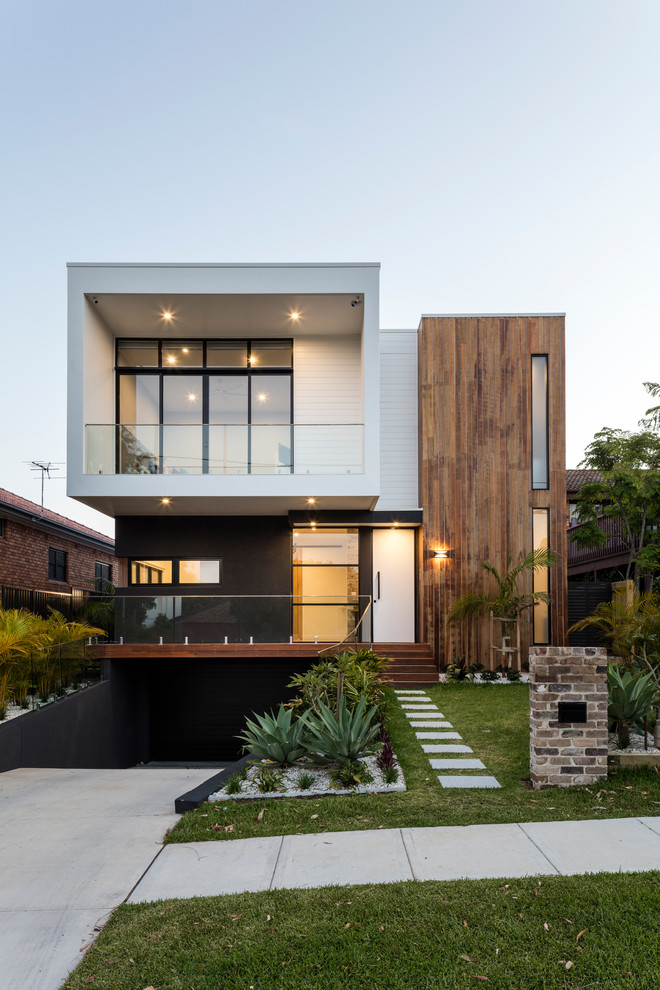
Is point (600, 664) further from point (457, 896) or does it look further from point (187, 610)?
point (187, 610)

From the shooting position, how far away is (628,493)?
48.2 ft

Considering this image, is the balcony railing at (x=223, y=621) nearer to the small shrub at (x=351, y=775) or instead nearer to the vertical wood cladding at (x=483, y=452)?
the vertical wood cladding at (x=483, y=452)

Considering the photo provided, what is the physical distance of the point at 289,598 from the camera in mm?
12148

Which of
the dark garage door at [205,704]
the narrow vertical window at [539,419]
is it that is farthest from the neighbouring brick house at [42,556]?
the narrow vertical window at [539,419]

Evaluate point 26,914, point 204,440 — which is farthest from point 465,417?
point 26,914

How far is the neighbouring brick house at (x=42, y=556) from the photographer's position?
11953mm

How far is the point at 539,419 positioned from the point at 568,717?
9560mm

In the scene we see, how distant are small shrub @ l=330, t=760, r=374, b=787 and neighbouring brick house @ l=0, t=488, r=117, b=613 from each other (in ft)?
26.3

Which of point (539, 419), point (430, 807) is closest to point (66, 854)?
point (430, 807)

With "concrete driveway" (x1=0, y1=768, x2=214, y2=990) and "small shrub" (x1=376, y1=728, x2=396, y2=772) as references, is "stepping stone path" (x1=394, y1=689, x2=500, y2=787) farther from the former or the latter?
"concrete driveway" (x1=0, y1=768, x2=214, y2=990)

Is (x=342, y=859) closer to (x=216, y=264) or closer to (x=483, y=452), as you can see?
(x=483, y=452)

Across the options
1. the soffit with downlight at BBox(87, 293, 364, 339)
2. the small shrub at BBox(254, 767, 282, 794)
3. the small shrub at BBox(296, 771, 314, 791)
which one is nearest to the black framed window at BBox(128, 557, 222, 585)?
the soffit with downlight at BBox(87, 293, 364, 339)

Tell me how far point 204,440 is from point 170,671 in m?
5.25

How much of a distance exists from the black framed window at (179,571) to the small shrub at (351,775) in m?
8.51
